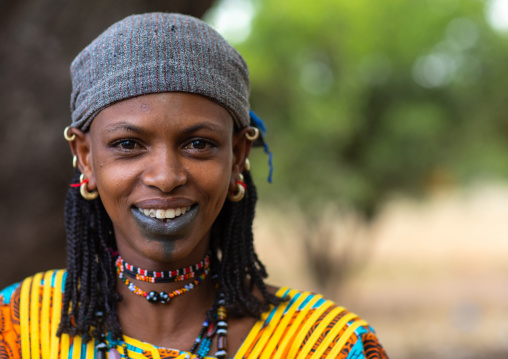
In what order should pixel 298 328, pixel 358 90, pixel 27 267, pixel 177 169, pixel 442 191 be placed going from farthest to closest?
1. pixel 442 191
2. pixel 358 90
3. pixel 27 267
4. pixel 298 328
5. pixel 177 169

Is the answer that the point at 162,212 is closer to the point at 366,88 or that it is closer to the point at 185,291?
the point at 185,291

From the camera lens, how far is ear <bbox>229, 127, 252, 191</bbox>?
7.65 ft

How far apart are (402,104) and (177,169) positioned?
8847 millimetres

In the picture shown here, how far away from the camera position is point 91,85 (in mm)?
2154

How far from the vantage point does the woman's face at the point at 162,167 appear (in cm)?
206

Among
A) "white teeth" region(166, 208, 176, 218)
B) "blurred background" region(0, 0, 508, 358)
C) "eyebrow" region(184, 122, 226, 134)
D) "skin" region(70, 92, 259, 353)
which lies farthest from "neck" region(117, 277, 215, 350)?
"blurred background" region(0, 0, 508, 358)

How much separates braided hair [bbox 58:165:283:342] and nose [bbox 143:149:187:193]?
44 cm

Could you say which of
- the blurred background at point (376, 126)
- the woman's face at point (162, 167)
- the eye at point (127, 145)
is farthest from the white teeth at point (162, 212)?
the blurred background at point (376, 126)

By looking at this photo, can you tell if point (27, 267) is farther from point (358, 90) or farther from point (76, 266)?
point (358, 90)

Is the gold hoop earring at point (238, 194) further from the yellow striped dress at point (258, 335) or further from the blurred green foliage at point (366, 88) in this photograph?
the blurred green foliage at point (366, 88)

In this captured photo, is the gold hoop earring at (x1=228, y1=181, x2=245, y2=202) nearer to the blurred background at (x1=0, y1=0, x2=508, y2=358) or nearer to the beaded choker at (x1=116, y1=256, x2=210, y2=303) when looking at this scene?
the beaded choker at (x1=116, y1=256, x2=210, y2=303)

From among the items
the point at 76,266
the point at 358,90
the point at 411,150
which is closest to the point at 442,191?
the point at 411,150

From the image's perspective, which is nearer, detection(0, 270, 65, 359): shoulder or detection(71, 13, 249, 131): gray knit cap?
detection(71, 13, 249, 131): gray knit cap

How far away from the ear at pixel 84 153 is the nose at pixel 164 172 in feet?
Answer: 0.97
